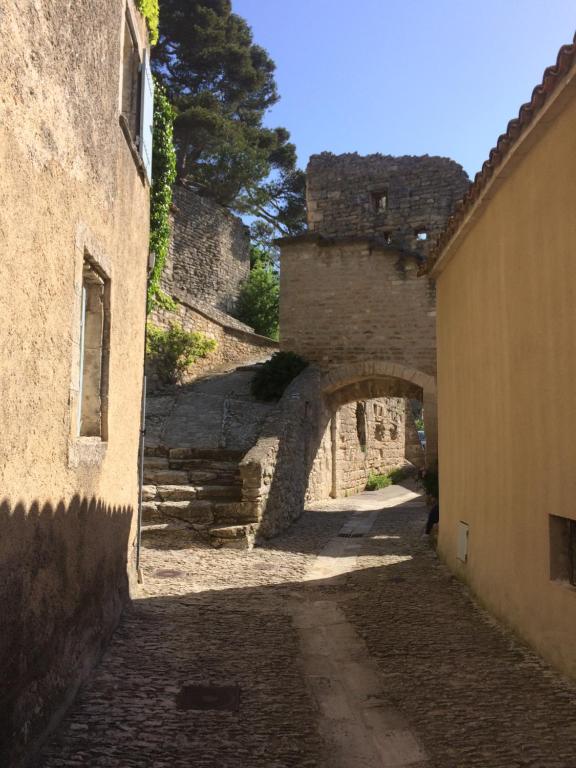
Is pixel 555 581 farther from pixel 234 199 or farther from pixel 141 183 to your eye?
pixel 234 199

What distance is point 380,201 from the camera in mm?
19609

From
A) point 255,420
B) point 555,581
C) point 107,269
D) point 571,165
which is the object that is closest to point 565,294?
point 571,165

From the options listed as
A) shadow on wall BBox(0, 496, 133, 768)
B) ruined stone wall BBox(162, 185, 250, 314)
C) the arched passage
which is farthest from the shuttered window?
ruined stone wall BBox(162, 185, 250, 314)

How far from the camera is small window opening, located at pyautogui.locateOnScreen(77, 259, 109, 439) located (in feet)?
17.1

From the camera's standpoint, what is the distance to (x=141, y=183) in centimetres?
693

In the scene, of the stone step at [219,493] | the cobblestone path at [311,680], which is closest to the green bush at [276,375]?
the stone step at [219,493]

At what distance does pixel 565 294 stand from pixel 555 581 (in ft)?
6.48

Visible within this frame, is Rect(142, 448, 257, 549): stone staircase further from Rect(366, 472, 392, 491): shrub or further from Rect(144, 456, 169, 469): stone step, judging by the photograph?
Rect(366, 472, 392, 491): shrub

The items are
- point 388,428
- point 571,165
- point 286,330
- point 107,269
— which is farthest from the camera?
point 388,428

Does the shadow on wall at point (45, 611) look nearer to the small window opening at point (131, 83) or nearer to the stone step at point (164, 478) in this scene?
the small window opening at point (131, 83)

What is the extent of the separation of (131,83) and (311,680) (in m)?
5.49

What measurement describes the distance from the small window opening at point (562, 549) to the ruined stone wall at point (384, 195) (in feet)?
48.2

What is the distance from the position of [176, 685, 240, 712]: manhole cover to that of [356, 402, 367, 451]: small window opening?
15902 millimetres

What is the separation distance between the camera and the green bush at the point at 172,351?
16359 mm
